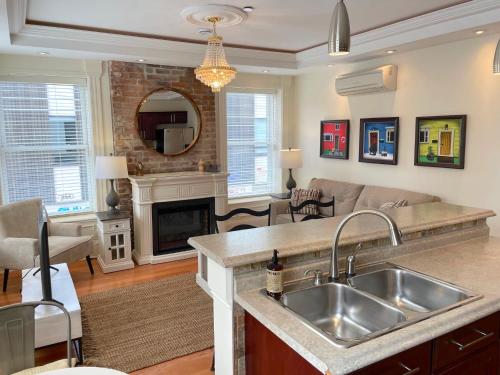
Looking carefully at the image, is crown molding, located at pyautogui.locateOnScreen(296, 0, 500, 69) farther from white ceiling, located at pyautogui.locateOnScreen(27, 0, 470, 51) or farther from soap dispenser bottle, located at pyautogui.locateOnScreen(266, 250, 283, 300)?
soap dispenser bottle, located at pyautogui.locateOnScreen(266, 250, 283, 300)

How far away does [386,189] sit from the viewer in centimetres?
454

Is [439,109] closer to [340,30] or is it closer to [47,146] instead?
[340,30]

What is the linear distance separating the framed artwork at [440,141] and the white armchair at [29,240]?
3.81 meters

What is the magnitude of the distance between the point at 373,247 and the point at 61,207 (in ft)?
13.6

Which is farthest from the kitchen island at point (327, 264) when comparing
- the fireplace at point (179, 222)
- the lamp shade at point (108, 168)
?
the fireplace at point (179, 222)

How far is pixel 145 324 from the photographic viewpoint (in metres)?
3.32

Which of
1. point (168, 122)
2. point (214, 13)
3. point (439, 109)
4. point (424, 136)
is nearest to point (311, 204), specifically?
point (424, 136)

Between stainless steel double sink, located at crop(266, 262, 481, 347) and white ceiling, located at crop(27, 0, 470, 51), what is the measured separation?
7.69 ft

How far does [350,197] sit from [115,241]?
116 inches

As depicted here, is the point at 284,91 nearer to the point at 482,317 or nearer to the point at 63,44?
the point at 63,44

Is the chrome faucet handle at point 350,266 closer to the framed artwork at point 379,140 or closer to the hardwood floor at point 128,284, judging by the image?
the hardwood floor at point 128,284

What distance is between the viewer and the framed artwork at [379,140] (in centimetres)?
457

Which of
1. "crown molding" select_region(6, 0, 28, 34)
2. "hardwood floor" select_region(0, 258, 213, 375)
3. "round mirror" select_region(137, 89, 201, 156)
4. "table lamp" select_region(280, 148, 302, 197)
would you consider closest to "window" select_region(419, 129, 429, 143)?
"table lamp" select_region(280, 148, 302, 197)

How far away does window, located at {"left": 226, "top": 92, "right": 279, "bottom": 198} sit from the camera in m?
5.93
